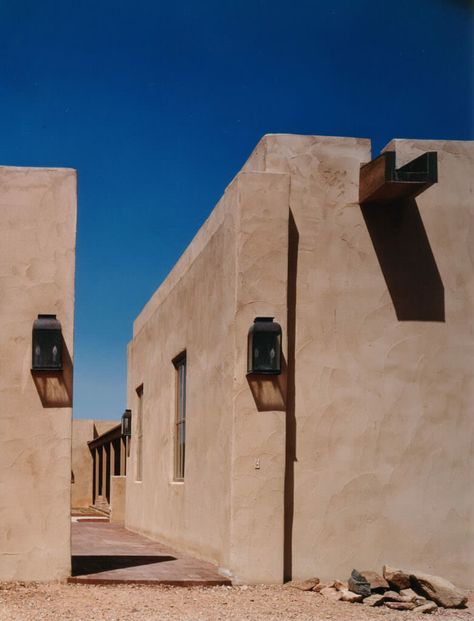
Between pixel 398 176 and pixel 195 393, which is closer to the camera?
pixel 398 176

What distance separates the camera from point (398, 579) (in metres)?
7.70

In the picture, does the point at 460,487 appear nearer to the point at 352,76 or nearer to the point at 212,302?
the point at 212,302

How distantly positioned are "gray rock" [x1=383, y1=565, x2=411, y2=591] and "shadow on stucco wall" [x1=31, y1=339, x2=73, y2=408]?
301 cm

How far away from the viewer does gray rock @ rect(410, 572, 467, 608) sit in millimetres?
7387

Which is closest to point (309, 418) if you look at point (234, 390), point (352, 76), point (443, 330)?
point (234, 390)

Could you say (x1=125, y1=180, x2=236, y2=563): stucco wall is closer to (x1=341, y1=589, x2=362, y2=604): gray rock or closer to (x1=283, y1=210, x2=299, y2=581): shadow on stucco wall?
(x1=283, y1=210, x2=299, y2=581): shadow on stucco wall

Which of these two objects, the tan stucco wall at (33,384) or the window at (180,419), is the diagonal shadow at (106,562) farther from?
the window at (180,419)

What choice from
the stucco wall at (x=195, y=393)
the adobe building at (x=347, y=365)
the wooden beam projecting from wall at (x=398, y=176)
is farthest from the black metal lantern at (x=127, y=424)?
the wooden beam projecting from wall at (x=398, y=176)

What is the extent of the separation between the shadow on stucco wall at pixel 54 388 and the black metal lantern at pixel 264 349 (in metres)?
1.56

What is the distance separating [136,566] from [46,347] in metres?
2.43

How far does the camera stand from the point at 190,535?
10492 millimetres

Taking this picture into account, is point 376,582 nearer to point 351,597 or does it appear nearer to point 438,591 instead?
point 351,597

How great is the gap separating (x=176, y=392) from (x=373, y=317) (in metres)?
4.31

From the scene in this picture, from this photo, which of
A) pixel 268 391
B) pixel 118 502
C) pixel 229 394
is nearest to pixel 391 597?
pixel 268 391
